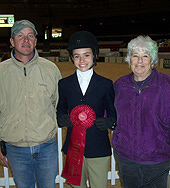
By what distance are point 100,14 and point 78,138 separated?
23.9m

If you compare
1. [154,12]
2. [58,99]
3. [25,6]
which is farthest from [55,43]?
[58,99]

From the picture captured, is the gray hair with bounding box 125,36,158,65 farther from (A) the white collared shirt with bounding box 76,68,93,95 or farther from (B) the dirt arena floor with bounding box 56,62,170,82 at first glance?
(B) the dirt arena floor with bounding box 56,62,170,82

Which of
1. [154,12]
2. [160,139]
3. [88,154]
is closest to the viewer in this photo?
[160,139]

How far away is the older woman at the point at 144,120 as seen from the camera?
142cm

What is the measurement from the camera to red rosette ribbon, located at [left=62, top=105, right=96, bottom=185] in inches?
61.1

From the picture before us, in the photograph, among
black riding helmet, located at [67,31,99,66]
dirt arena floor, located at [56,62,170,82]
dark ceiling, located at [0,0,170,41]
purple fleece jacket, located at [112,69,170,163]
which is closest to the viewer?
purple fleece jacket, located at [112,69,170,163]

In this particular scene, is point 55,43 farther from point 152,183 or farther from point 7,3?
point 152,183

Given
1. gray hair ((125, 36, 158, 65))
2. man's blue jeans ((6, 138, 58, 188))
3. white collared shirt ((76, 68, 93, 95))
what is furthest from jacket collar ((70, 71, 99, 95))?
man's blue jeans ((6, 138, 58, 188))

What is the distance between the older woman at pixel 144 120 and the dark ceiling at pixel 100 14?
2177 cm

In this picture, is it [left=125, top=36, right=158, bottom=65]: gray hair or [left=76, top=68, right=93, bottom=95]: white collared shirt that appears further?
[left=76, top=68, right=93, bottom=95]: white collared shirt

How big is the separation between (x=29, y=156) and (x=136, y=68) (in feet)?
3.51

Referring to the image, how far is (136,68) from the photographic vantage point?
1477 millimetres

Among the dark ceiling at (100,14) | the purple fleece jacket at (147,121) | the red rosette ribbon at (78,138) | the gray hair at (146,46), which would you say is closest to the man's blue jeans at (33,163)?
the red rosette ribbon at (78,138)

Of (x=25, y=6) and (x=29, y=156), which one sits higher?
(x=25, y=6)
